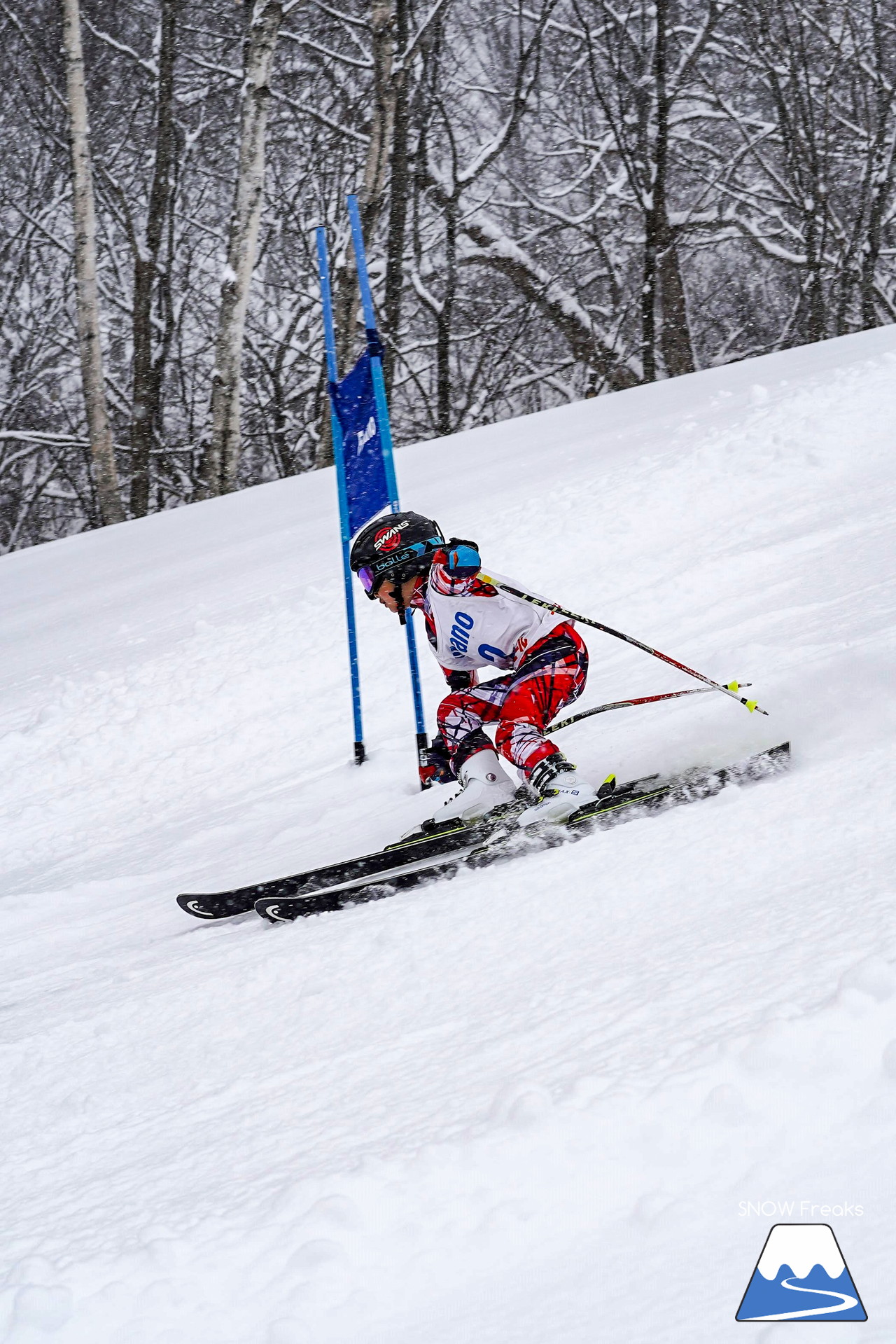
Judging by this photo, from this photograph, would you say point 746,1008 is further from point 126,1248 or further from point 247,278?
point 247,278

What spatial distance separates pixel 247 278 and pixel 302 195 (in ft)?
25.0

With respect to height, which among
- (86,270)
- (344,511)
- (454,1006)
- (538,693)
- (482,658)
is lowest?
(454,1006)

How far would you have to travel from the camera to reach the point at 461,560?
3.76m

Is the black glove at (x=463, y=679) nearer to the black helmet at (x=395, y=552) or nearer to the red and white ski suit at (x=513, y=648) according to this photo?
the red and white ski suit at (x=513, y=648)

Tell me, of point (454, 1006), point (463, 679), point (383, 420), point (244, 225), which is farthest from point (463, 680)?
point (244, 225)

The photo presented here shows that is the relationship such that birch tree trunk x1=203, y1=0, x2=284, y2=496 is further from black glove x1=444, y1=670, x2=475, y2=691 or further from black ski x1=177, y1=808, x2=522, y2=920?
black ski x1=177, y1=808, x2=522, y2=920

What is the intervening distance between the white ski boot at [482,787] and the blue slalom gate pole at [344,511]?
60.4 inches

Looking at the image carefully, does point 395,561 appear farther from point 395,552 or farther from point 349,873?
point 349,873

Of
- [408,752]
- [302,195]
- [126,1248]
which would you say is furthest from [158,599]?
[302,195]

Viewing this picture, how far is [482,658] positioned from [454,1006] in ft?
4.94

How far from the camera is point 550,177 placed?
1866 centimetres

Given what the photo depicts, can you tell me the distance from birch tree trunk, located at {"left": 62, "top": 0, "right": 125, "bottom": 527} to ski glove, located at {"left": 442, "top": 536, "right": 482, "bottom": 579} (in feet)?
32.1

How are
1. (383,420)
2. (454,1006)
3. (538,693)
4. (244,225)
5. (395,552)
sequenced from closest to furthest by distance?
(454,1006), (538,693), (395,552), (383,420), (244,225)

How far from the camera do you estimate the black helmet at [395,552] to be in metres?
3.94
